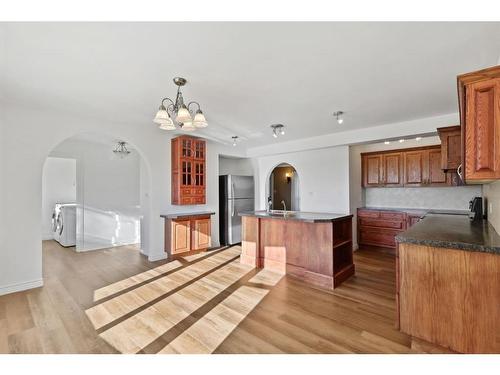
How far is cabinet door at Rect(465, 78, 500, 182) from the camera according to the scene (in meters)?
1.39

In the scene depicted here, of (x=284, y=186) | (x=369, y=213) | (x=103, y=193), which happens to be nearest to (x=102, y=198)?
(x=103, y=193)

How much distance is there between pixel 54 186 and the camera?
6.41m

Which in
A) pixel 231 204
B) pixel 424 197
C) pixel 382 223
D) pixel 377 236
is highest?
pixel 424 197

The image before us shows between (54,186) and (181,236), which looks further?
(54,186)

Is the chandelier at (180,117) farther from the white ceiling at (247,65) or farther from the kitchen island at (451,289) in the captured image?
the kitchen island at (451,289)

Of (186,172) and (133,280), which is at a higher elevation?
(186,172)

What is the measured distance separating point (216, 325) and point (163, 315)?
1.95 feet

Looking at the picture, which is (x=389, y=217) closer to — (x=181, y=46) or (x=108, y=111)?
(x=181, y=46)

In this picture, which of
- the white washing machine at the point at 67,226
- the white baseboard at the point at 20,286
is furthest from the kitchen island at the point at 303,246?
the white washing machine at the point at 67,226

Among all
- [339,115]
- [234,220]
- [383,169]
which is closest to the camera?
[339,115]

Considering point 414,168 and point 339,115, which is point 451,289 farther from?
point 414,168

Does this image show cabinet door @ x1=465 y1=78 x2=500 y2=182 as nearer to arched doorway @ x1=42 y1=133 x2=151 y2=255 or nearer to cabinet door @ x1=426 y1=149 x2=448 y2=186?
cabinet door @ x1=426 y1=149 x2=448 y2=186

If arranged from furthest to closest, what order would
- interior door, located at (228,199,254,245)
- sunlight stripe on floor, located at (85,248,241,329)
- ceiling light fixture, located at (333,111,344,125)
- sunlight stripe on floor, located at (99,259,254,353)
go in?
interior door, located at (228,199,254,245) < ceiling light fixture, located at (333,111,344,125) < sunlight stripe on floor, located at (85,248,241,329) < sunlight stripe on floor, located at (99,259,254,353)

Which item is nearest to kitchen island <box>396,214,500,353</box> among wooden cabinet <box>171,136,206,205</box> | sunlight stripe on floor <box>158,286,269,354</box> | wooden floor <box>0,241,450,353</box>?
wooden floor <box>0,241,450,353</box>
